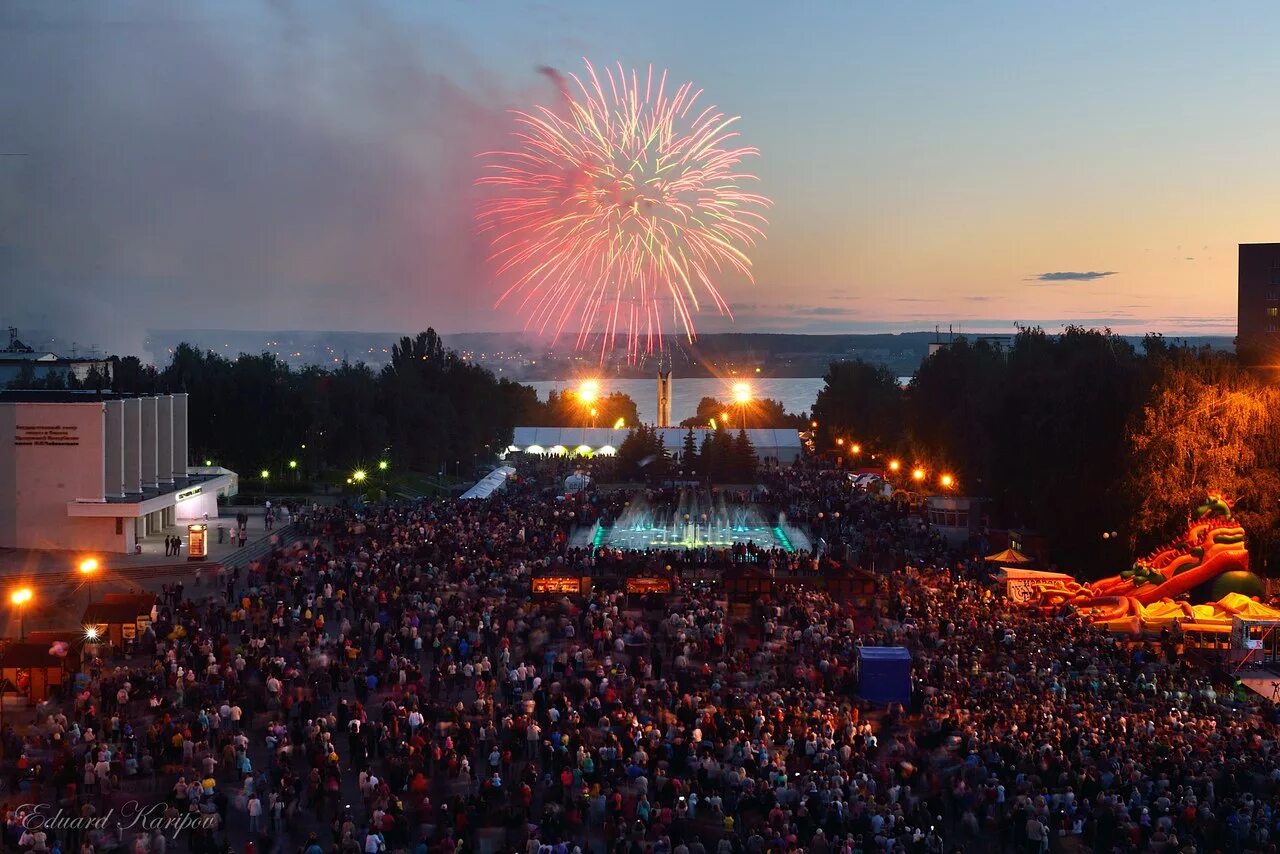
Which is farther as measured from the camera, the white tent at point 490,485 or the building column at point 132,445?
the white tent at point 490,485

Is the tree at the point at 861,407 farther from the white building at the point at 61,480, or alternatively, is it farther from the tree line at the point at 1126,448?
the white building at the point at 61,480

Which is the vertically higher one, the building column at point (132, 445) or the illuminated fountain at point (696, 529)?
the building column at point (132, 445)

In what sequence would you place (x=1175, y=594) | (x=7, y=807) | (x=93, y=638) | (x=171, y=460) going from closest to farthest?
(x=7, y=807)
(x=93, y=638)
(x=1175, y=594)
(x=171, y=460)

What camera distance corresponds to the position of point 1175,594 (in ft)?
89.5

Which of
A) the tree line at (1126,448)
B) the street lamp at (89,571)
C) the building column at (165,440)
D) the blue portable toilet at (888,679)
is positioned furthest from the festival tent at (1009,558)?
the building column at (165,440)

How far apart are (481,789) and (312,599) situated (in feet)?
37.1

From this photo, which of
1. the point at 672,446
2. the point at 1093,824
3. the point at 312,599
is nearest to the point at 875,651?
the point at 1093,824

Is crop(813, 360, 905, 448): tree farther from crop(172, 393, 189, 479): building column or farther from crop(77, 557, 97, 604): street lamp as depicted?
crop(77, 557, 97, 604): street lamp

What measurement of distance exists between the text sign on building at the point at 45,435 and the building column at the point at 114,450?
888 millimetres

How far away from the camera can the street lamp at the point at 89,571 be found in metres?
26.1

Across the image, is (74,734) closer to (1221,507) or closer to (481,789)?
(481,789)

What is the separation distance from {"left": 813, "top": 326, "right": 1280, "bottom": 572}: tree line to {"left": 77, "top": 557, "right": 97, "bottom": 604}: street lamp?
85.8 ft
